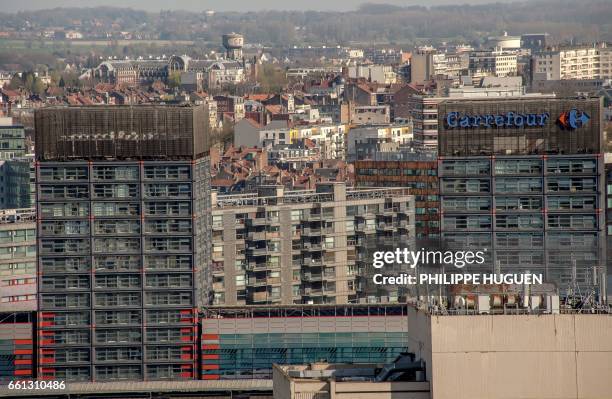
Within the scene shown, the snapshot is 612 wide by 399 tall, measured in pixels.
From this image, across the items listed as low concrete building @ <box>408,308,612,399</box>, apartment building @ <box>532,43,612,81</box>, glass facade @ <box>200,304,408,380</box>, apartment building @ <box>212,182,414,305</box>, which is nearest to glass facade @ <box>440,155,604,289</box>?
glass facade @ <box>200,304,408,380</box>

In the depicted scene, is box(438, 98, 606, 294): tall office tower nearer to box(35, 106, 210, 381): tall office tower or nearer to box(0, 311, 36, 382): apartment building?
box(35, 106, 210, 381): tall office tower

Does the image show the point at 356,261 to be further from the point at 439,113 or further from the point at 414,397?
the point at 414,397

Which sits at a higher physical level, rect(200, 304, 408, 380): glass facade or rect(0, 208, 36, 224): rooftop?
rect(0, 208, 36, 224): rooftop

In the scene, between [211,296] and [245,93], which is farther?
[245,93]

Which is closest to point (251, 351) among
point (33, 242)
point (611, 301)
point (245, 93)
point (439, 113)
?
point (439, 113)

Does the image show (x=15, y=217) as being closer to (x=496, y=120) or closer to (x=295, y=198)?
(x=295, y=198)
